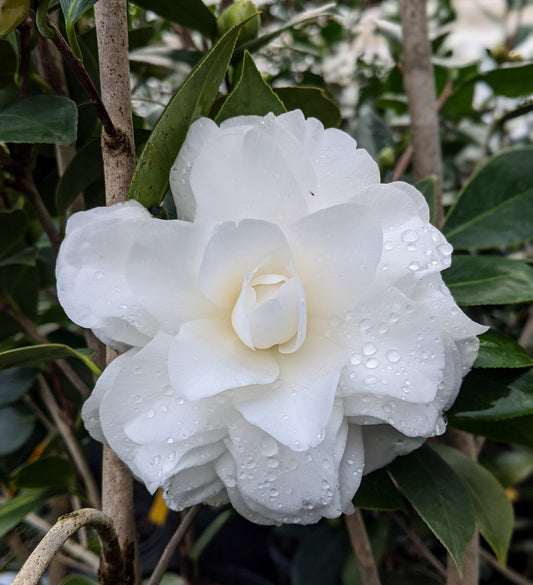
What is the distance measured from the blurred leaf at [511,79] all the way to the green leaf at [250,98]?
1.57ft

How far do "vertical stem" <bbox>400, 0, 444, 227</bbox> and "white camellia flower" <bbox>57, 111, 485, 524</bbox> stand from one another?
1.38 feet

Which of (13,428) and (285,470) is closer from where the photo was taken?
(285,470)

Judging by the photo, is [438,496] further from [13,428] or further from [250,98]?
[13,428]

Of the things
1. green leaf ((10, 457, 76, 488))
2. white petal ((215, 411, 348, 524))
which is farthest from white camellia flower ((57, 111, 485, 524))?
green leaf ((10, 457, 76, 488))

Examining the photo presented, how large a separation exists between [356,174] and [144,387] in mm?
236

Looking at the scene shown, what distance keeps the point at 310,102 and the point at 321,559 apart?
101 centimetres

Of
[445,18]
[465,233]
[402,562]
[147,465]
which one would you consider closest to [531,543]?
[402,562]

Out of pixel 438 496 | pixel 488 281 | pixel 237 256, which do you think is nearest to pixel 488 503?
pixel 438 496

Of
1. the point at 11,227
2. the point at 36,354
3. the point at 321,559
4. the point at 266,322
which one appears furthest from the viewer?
the point at 321,559

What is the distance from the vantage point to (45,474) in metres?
0.73

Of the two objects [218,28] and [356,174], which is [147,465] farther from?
[218,28]

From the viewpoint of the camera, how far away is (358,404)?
42cm

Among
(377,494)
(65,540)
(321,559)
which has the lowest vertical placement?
(321,559)

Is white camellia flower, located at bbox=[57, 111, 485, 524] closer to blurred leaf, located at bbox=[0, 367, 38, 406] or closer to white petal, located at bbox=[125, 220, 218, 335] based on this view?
white petal, located at bbox=[125, 220, 218, 335]
